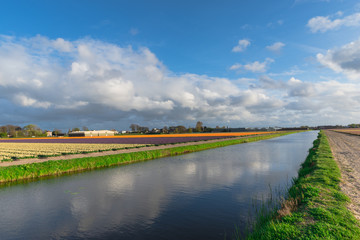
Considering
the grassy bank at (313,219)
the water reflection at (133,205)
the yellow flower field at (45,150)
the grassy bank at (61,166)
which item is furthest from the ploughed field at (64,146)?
the grassy bank at (313,219)

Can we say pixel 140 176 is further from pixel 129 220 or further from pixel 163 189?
pixel 129 220

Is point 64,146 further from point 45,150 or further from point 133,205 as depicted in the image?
point 133,205

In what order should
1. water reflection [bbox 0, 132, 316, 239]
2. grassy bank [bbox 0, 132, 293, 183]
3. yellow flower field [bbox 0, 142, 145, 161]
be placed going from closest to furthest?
water reflection [bbox 0, 132, 316, 239], grassy bank [bbox 0, 132, 293, 183], yellow flower field [bbox 0, 142, 145, 161]

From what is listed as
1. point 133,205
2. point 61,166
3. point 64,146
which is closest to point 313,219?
point 133,205

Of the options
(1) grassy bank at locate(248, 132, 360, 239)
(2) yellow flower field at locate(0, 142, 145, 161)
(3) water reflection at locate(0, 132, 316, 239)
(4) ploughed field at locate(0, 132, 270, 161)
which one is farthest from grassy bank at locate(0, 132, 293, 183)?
(1) grassy bank at locate(248, 132, 360, 239)

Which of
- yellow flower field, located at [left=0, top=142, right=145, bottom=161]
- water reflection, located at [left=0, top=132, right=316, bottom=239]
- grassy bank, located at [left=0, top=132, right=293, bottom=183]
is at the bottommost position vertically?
water reflection, located at [left=0, top=132, right=316, bottom=239]

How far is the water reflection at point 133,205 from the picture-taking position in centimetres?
1004

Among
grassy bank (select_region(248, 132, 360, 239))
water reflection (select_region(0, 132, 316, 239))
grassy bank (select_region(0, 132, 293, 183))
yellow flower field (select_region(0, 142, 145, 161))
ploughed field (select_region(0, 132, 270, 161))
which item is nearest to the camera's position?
grassy bank (select_region(248, 132, 360, 239))

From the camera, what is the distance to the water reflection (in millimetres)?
10039

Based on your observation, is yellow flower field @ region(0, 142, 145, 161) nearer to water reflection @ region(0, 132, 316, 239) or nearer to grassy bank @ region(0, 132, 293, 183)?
grassy bank @ region(0, 132, 293, 183)

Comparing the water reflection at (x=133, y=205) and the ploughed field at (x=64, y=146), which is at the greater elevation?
the ploughed field at (x=64, y=146)

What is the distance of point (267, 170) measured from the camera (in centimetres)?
2334

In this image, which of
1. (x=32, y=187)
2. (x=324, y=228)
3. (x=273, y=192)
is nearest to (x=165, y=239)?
(x=324, y=228)

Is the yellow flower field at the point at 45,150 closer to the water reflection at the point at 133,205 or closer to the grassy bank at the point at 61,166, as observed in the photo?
the grassy bank at the point at 61,166
